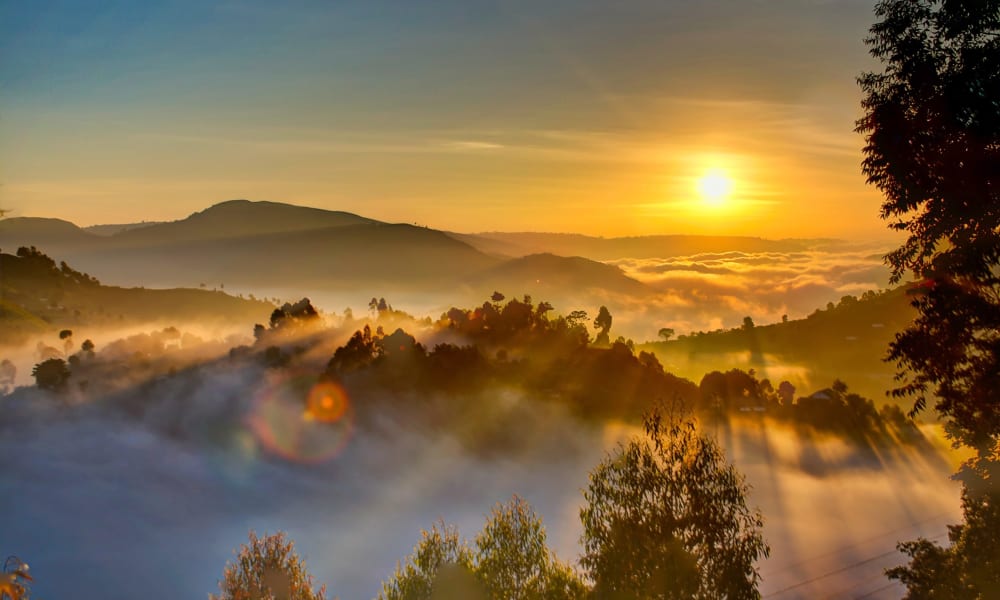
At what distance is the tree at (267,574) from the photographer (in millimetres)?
39719

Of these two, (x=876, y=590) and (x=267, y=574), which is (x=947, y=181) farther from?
(x=876, y=590)

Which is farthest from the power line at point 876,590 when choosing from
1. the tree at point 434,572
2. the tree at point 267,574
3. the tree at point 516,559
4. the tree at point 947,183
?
the tree at point 947,183

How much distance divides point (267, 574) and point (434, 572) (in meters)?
10.8

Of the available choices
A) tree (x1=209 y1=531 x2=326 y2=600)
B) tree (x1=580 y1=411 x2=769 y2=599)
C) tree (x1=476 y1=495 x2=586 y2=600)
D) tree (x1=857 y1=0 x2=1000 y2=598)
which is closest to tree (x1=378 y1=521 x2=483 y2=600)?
tree (x1=476 y1=495 x2=586 y2=600)

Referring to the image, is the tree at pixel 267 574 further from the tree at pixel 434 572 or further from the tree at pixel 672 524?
the tree at pixel 672 524

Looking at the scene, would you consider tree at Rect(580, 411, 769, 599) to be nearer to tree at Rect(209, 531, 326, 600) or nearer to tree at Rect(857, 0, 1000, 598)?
tree at Rect(857, 0, 1000, 598)

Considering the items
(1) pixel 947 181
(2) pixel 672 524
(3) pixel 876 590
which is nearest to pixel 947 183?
(1) pixel 947 181

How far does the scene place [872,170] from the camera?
18.7m

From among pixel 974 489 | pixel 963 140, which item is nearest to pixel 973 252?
pixel 963 140

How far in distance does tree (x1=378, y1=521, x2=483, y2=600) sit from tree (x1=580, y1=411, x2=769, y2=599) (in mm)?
14801

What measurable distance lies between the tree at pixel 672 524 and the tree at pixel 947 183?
11.9 metres

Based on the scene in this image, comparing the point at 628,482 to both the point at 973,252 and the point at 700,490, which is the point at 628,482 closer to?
the point at 700,490

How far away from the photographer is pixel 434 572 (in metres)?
47.1

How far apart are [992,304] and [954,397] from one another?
252 cm
